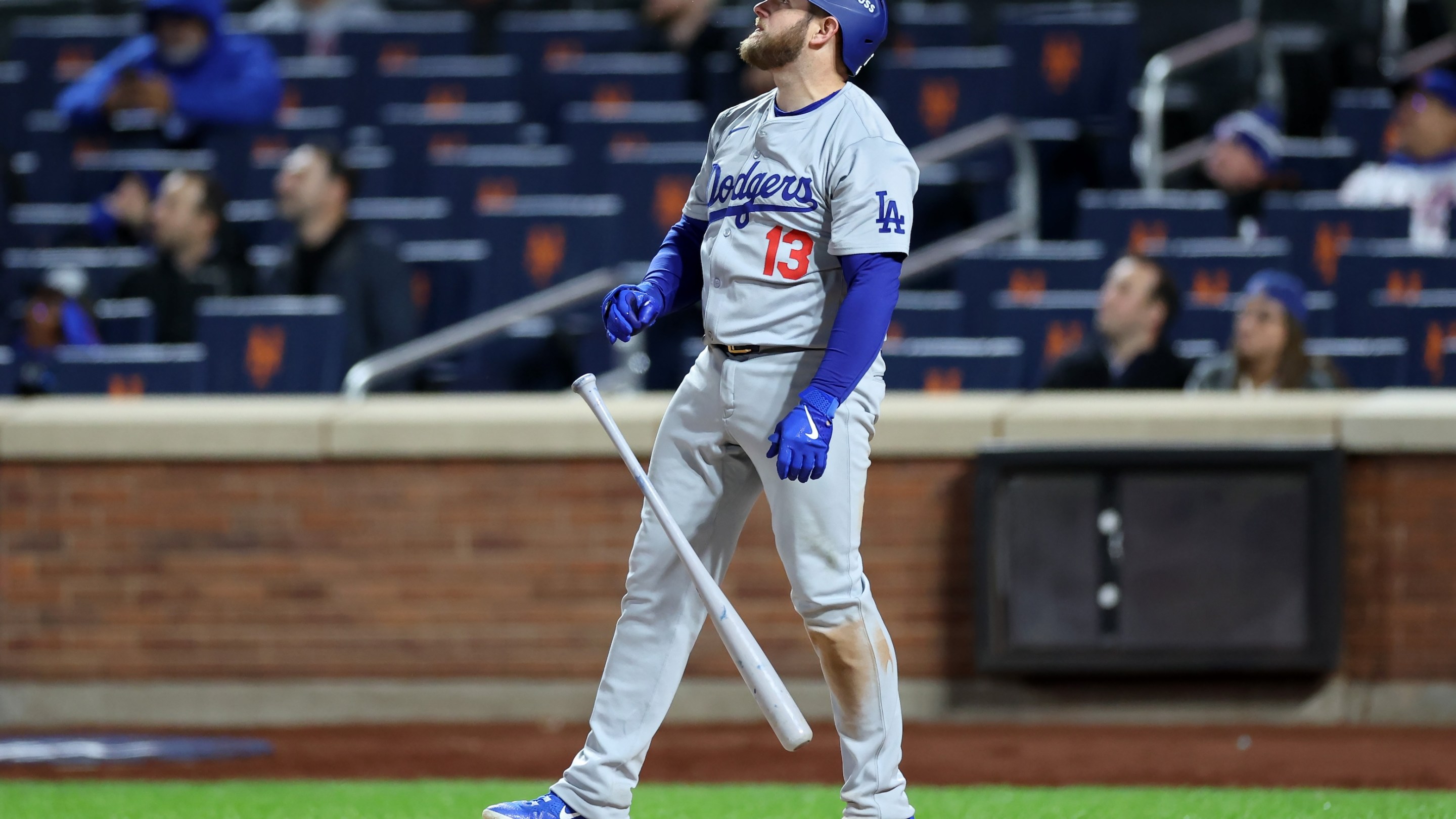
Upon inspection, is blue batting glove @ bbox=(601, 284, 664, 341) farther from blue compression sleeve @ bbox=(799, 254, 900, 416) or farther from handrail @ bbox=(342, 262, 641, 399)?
handrail @ bbox=(342, 262, 641, 399)

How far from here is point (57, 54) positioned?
11086mm

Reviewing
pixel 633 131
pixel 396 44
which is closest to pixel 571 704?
pixel 633 131

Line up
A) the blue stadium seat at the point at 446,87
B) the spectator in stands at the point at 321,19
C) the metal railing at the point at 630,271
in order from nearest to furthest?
the metal railing at the point at 630,271 → the blue stadium seat at the point at 446,87 → the spectator in stands at the point at 321,19

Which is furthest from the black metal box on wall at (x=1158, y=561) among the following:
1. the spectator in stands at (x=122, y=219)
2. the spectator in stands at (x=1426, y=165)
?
the spectator in stands at (x=122, y=219)

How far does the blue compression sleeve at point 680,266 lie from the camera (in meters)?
3.89

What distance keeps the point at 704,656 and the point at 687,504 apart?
8.83 feet

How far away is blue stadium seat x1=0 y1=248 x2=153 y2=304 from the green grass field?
4180 millimetres

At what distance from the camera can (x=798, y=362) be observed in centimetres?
363

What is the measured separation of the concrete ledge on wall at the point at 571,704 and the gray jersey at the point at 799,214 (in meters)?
2.83

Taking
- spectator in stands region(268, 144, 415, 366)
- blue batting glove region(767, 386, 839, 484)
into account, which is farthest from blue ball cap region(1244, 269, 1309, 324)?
blue batting glove region(767, 386, 839, 484)

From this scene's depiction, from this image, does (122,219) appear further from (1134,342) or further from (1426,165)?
(1426,165)

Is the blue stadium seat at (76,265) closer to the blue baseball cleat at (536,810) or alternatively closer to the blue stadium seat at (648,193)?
the blue stadium seat at (648,193)

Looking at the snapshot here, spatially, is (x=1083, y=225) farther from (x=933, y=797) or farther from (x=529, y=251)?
(x=933, y=797)

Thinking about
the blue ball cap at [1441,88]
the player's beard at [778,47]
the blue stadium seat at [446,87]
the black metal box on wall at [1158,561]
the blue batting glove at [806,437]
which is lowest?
the black metal box on wall at [1158,561]
